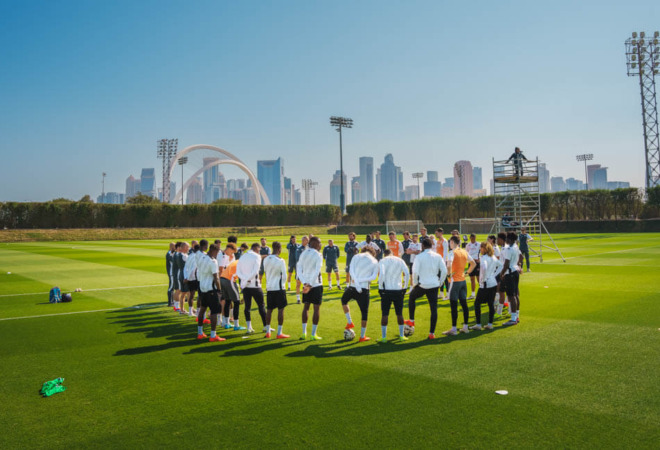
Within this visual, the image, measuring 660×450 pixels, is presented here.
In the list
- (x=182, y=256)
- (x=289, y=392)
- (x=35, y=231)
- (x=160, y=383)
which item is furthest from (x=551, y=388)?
(x=35, y=231)

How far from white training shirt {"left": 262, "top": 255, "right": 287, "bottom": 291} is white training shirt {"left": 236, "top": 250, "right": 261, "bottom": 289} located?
0.84 ft

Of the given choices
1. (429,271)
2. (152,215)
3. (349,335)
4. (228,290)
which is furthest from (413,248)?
(152,215)

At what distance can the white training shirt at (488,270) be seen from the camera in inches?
396

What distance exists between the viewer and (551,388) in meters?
6.31

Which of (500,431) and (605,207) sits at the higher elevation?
(605,207)

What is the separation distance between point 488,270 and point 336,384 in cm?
506

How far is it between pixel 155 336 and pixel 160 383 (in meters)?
3.43

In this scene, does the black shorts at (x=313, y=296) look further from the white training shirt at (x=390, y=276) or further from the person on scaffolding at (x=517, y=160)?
the person on scaffolding at (x=517, y=160)

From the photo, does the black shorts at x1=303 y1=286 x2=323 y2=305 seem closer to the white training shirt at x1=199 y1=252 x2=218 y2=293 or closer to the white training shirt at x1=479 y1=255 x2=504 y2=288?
the white training shirt at x1=199 y1=252 x2=218 y2=293

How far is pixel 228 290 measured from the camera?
34.7ft

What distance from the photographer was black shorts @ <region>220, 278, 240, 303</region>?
10.5 metres

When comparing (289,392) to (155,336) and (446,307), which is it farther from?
(446,307)

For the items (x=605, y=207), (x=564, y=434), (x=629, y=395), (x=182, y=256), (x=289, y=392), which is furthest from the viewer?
(x=605, y=207)

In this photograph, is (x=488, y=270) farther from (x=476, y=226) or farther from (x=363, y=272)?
(x=476, y=226)
